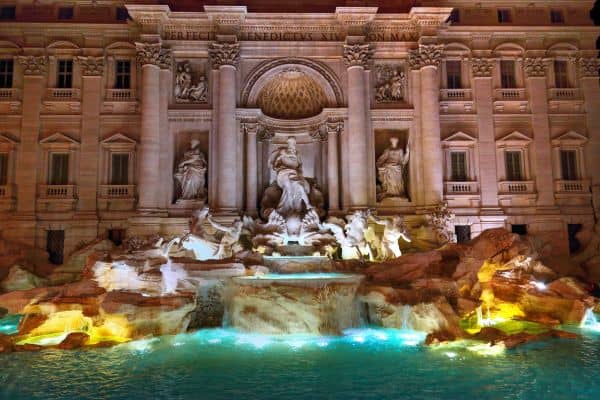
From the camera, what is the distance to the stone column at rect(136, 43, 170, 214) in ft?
65.8

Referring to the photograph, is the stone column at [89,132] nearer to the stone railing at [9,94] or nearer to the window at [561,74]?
the stone railing at [9,94]

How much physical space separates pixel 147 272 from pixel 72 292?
2.09m

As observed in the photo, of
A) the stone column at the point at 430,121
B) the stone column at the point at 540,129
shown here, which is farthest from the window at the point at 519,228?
the stone column at the point at 430,121

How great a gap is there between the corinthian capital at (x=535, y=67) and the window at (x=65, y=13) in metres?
22.4

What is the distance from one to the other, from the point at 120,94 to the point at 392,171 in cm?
1340

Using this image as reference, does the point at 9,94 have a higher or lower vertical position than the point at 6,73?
lower

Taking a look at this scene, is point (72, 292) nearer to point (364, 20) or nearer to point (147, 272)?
point (147, 272)

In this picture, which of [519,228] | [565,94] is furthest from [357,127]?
[565,94]

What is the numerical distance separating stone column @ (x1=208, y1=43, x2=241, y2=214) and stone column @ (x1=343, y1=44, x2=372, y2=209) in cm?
503

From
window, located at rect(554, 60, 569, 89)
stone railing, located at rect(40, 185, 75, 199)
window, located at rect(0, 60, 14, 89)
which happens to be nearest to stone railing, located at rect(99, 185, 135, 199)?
stone railing, located at rect(40, 185, 75, 199)

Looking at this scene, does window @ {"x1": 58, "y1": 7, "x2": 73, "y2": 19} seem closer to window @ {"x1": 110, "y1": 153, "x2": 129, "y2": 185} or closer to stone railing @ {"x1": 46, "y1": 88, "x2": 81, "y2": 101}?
stone railing @ {"x1": 46, "y1": 88, "x2": 81, "y2": 101}

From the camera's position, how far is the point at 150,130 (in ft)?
67.1

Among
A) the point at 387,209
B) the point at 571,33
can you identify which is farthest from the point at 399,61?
the point at 571,33

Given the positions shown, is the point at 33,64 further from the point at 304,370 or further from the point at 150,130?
the point at 304,370
